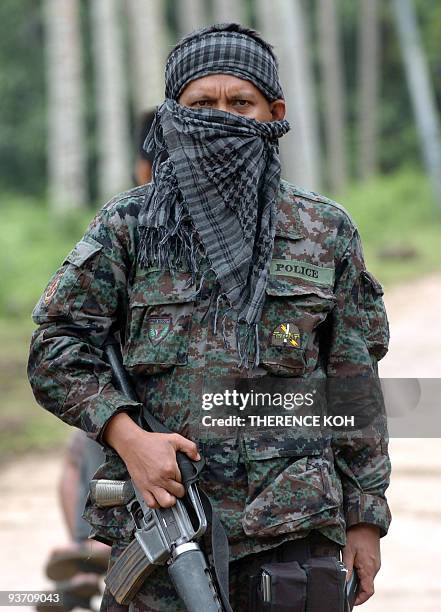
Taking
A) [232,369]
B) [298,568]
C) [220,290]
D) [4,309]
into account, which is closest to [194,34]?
[220,290]

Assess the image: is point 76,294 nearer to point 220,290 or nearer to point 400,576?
point 220,290

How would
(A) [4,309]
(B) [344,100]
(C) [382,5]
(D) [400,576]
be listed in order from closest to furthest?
(D) [400,576] → (A) [4,309] → (C) [382,5] → (B) [344,100]

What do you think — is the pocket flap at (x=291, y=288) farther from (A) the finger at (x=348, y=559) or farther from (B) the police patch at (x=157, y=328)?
(A) the finger at (x=348, y=559)

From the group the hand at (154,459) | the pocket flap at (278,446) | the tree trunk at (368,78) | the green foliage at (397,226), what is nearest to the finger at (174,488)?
the hand at (154,459)

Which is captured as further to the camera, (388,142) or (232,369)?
(388,142)

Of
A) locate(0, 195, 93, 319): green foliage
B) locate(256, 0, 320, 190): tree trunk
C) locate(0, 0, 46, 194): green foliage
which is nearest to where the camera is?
locate(0, 195, 93, 319): green foliage

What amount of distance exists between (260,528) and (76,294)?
70 centimetres

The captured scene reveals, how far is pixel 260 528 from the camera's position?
2.78 m

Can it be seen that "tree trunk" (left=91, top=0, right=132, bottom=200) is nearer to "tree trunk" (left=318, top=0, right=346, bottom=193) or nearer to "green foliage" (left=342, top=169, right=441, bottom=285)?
"green foliage" (left=342, top=169, right=441, bottom=285)

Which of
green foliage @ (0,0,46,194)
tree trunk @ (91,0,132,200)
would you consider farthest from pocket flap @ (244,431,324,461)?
green foliage @ (0,0,46,194)

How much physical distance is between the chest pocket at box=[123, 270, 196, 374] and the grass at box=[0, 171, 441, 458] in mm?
6345

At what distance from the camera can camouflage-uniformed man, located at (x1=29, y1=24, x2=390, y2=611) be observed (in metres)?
2.85

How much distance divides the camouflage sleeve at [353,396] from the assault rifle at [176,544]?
1.27 feet

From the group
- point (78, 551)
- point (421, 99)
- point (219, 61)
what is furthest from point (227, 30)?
point (421, 99)
